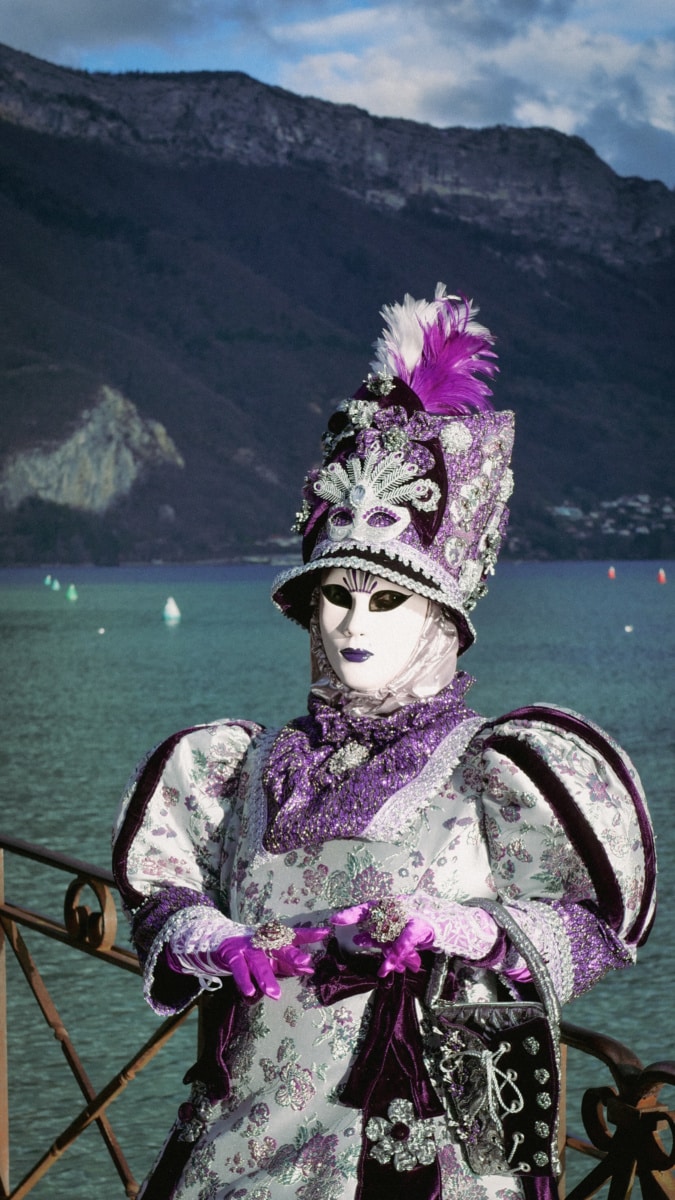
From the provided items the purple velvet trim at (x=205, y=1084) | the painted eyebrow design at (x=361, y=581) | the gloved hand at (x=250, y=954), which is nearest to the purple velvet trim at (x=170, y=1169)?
the purple velvet trim at (x=205, y=1084)

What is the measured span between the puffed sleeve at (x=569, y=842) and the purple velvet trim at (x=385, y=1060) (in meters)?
0.16

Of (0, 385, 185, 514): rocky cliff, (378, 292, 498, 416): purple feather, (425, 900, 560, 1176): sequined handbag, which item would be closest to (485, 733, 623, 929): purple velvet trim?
(425, 900, 560, 1176): sequined handbag

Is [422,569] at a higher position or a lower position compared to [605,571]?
lower

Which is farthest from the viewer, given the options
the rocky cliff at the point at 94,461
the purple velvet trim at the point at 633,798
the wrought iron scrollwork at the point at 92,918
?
the rocky cliff at the point at 94,461

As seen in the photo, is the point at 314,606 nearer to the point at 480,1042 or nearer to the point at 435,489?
the point at 435,489

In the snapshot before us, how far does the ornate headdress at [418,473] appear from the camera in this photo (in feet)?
6.64

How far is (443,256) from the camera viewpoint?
4584 inches

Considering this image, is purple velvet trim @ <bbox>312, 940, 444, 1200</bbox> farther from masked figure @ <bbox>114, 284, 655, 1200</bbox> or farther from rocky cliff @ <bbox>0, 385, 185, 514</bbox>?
rocky cliff @ <bbox>0, 385, 185, 514</bbox>

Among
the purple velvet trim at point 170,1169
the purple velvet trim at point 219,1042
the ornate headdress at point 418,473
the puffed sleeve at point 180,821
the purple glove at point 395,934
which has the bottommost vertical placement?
the purple velvet trim at point 170,1169

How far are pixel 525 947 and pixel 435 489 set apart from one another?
0.63m

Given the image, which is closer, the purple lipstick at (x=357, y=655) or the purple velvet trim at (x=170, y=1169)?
the purple velvet trim at (x=170, y=1169)

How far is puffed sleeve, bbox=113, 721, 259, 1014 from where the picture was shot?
82.2 inches

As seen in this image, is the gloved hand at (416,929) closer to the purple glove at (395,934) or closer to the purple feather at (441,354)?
the purple glove at (395,934)

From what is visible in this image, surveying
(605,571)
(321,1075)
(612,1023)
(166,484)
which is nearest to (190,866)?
(321,1075)
